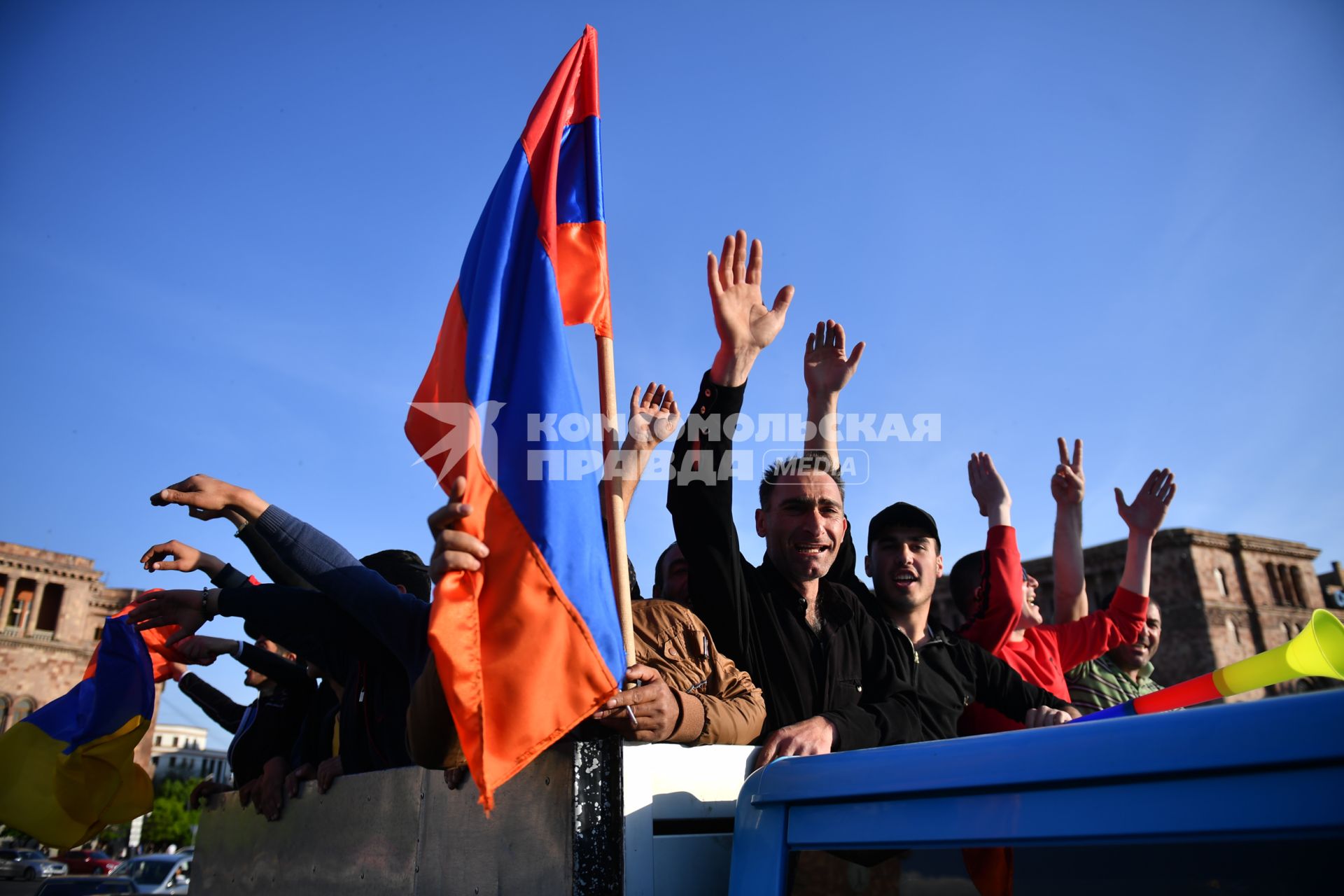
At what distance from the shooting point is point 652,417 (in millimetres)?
3574

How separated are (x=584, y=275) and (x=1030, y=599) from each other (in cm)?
363

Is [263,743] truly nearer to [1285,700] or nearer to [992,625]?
[992,625]

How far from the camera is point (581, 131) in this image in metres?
3.29

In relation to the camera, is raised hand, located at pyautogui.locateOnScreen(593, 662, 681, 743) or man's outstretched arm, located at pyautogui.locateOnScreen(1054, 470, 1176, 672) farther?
man's outstretched arm, located at pyautogui.locateOnScreen(1054, 470, 1176, 672)

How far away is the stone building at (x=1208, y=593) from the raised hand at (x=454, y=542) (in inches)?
1624

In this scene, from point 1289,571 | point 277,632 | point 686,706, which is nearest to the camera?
point 686,706

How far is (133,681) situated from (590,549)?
2.83 metres

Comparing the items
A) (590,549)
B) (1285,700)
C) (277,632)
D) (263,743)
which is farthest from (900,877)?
(263,743)

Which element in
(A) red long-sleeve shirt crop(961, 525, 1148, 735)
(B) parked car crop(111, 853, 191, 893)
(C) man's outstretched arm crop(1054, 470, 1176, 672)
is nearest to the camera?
(A) red long-sleeve shirt crop(961, 525, 1148, 735)

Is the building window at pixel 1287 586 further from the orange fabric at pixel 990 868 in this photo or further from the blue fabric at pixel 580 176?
the orange fabric at pixel 990 868

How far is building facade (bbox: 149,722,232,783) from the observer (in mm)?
94312

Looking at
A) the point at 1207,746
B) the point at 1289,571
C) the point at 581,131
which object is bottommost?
the point at 1207,746

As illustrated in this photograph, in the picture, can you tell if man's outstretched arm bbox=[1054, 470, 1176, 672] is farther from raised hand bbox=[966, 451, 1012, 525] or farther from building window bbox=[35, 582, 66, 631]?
building window bbox=[35, 582, 66, 631]

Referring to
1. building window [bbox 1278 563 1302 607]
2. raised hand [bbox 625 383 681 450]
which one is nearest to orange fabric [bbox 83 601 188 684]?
raised hand [bbox 625 383 681 450]
